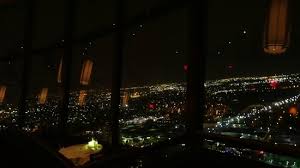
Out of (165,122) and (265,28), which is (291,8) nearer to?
(265,28)

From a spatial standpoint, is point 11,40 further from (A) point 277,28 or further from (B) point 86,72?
(A) point 277,28

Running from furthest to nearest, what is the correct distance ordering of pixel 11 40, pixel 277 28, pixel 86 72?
pixel 11 40 < pixel 86 72 < pixel 277 28

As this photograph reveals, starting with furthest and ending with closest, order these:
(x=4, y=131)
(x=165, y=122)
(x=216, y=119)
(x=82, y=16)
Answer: (x=216, y=119), (x=165, y=122), (x=82, y=16), (x=4, y=131)

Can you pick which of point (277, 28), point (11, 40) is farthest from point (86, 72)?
point (277, 28)

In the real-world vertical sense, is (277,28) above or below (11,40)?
below

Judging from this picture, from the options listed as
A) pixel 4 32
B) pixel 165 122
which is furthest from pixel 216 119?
pixel 4 32

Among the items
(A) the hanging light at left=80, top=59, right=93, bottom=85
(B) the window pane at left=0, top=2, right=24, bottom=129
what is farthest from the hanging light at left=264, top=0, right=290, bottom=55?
(B) the window pane at left=0, top=2, right=24, bottom=129

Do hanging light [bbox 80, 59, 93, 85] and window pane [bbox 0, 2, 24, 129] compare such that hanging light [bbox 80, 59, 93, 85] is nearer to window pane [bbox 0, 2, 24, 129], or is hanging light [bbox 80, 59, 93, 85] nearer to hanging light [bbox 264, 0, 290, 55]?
window pane [bbox 0, 2, 24, 129]
